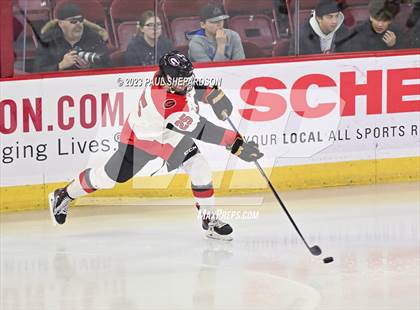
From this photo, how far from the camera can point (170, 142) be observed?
7.94 metres

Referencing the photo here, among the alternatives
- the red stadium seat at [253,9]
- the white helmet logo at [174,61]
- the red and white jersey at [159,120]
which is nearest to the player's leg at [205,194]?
the red and white jersey at [159,120]

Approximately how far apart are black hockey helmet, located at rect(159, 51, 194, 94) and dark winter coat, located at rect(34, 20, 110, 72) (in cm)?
121

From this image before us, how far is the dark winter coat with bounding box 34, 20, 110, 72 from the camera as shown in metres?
8.59

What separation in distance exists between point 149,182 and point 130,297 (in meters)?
2.25

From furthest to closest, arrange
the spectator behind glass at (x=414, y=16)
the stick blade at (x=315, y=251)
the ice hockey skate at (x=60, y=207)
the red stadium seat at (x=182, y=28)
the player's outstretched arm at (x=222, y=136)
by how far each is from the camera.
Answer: the spectator behind glass at (x=414, y=16) → the red stadium seat at (x=182, y=28) → the ice hockey skate at (x=60, y=207) → the player's outstretched arm at (x=222, y=136) → the stick blade at (x=315, y=251)

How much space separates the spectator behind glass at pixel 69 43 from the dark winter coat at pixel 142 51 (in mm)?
182

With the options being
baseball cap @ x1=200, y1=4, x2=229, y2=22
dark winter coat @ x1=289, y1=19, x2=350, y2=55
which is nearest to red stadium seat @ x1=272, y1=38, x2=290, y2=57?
dark winter coat @ x1=289, y1=19, x2=350, y2=55

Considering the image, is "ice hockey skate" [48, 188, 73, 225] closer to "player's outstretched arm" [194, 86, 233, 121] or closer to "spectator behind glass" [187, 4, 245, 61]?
"player's outstretched arm" [194, 86, 233, 121]

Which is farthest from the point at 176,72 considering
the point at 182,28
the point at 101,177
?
the point at 182,28

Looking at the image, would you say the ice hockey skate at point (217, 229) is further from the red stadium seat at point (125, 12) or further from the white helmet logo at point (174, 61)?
the red stadium seat at point (125, 12)

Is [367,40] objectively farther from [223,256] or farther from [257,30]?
[223,256]

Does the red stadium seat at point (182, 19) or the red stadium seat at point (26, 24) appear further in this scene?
the red stadium seat at point (182, 19)

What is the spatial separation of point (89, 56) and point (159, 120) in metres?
1.19

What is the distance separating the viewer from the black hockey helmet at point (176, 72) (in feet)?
24.9
